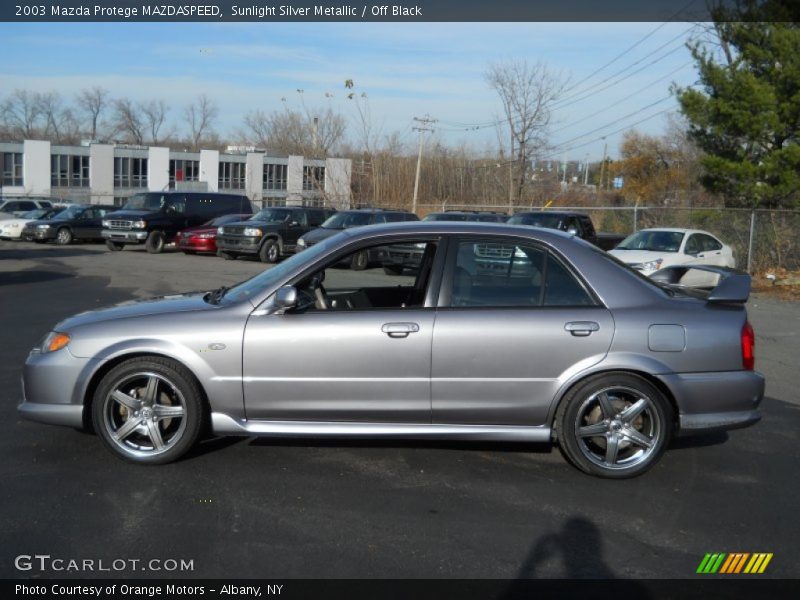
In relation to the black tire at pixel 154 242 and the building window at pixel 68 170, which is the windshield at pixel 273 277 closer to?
the black tire at pixel 154 242

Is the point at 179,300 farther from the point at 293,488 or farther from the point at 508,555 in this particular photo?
the point at 508,555

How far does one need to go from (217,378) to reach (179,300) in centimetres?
84

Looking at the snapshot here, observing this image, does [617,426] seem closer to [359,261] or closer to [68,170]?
[359,261]

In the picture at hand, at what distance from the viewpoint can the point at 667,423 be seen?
521cm

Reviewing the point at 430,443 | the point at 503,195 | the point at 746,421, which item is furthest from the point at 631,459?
the point at 503,195

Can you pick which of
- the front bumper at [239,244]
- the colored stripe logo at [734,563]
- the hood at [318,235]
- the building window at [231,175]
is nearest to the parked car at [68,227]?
the front bumper at [239,244]

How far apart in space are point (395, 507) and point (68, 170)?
68.9 metres

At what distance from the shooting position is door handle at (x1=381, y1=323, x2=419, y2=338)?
201 inches

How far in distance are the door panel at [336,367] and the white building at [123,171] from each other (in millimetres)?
49951

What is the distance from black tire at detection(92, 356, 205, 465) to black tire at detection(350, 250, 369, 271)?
1471 millimetres

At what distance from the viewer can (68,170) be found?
6644 centimetres

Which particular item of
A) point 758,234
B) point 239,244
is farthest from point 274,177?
point 758,234

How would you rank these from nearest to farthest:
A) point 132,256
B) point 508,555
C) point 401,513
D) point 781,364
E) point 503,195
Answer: point 508,555 → point 401,513 → point 781,364 → point 132,256 → point 503,195

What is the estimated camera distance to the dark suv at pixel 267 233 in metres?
22.9
